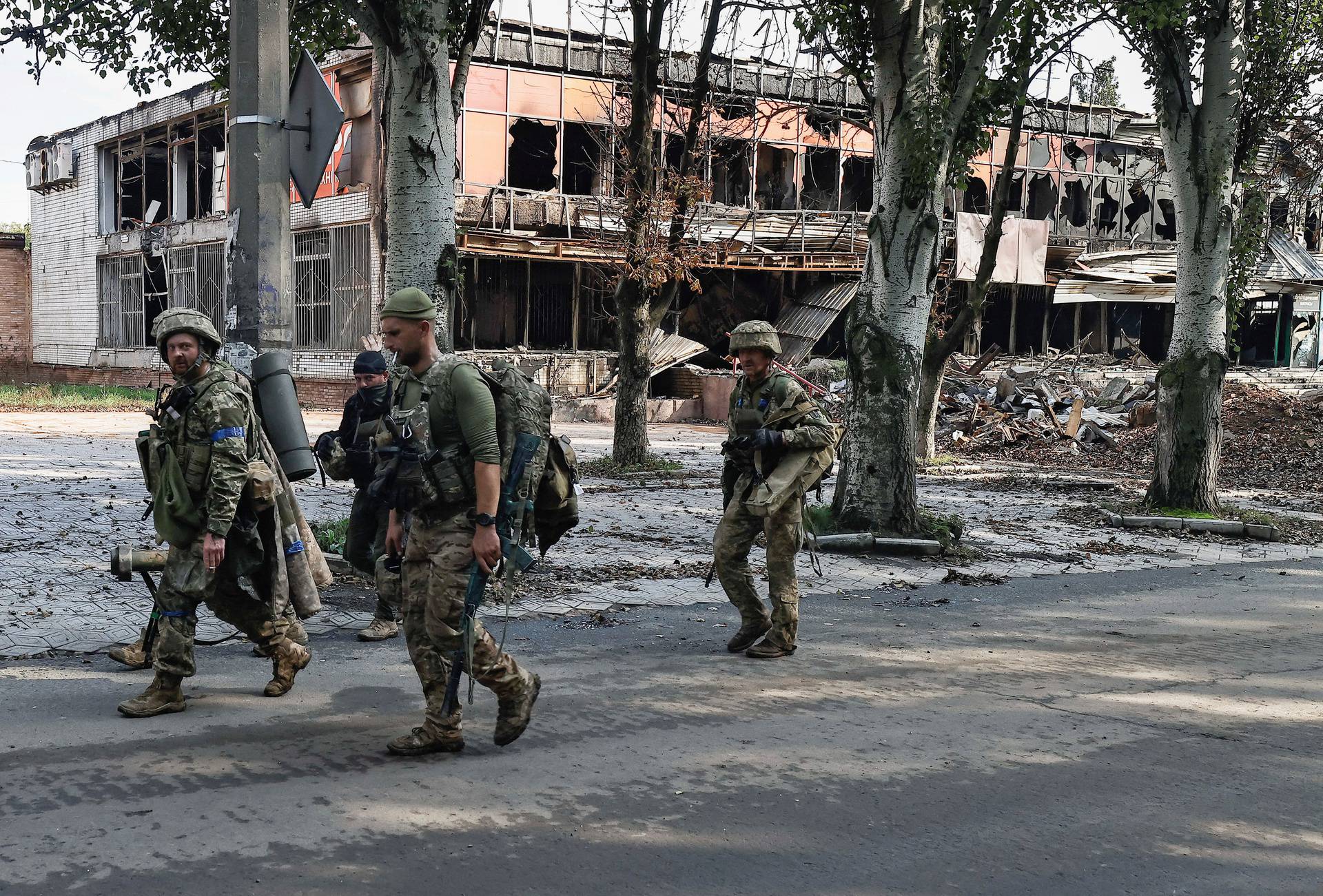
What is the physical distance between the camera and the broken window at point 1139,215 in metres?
39.2

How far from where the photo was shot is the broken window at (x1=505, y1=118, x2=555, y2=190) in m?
29.8

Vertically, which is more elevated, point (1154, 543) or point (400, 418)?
point (400, 418)

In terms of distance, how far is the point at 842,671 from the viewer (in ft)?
Answer: 20.7

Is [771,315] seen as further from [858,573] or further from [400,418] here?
[400,418]

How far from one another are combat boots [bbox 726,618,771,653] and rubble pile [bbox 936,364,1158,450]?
53.4ft

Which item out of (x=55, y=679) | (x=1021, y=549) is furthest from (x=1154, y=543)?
(x=55, y=679)

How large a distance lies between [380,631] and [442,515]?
2294 mm

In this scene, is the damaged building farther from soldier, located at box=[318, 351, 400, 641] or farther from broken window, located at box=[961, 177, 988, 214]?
soldier, located at box=[318, 351, 400, 641]

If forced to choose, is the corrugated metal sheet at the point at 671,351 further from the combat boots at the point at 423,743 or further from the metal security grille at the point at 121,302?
the combat boots at the point at 423,743

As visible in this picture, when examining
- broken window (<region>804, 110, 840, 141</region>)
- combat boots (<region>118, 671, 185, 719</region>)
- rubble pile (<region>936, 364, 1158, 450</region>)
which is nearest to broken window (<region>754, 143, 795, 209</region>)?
broken window (<region>804, 110, 840, 141</region>)

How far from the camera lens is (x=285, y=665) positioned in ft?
18.2

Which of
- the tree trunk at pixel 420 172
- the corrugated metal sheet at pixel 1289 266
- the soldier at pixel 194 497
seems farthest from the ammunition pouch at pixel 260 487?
the corrugated metal sheet at pixel 1289 266

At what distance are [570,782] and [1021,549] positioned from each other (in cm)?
735

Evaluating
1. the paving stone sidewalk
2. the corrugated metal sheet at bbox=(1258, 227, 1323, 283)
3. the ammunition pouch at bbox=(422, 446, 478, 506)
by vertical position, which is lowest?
the paving stone sidewalk
